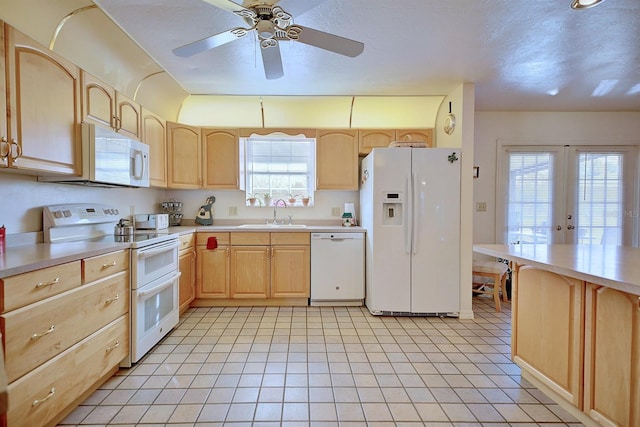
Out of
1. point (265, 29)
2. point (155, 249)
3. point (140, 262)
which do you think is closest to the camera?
point (265, 29)

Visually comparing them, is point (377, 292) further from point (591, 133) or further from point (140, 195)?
point (591, 133)

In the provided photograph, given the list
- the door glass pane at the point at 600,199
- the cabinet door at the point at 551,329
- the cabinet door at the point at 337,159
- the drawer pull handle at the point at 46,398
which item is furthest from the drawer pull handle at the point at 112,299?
the door glass pane at the point at 600,199

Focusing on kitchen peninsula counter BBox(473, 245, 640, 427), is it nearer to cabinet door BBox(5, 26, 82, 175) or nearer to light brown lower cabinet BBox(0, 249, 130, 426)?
light brown lower cabinet BBox(0, 249, 130, 426)

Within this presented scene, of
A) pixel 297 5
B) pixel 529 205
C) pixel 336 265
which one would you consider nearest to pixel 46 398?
pixel 297 5

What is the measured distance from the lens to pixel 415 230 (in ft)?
9.65

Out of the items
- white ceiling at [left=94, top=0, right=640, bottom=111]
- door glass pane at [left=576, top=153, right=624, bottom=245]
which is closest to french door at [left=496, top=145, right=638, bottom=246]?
door glass pane at [left=576, top=153, right=624, bottom=245]

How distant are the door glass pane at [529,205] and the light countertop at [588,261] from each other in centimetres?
191

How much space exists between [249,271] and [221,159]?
4.53ft

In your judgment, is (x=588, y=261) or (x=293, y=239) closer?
(x=588, y=261)

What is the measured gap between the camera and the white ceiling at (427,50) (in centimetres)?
191

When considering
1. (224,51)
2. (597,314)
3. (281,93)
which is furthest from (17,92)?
(597,314)

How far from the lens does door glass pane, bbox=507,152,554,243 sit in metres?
3.83

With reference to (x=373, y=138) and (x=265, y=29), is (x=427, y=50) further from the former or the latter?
(x=265, y=29)

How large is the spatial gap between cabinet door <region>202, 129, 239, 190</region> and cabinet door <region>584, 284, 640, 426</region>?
3.28 m
